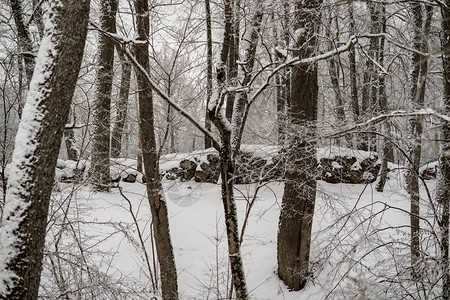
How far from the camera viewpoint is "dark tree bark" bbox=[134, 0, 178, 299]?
5.77 metres

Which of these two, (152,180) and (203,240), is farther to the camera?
(203,240)

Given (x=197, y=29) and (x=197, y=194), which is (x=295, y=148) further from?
(x=197, y=194)

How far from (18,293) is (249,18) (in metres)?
4.68

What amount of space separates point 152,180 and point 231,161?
1940 mm

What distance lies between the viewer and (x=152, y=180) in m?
5.89

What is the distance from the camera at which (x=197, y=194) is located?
9289 millimetres

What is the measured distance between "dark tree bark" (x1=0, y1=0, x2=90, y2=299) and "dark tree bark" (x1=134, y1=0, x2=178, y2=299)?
9.38 ft

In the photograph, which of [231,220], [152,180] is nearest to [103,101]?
[152,180]

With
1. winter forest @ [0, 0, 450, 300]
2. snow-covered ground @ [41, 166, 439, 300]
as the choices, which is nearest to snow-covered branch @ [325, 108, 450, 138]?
winter forest @ [0, 0, 450, 300]

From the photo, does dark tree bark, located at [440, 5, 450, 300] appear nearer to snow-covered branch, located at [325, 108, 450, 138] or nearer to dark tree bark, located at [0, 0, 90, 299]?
snow-covered branch, located at [325, 108, 450, 138]

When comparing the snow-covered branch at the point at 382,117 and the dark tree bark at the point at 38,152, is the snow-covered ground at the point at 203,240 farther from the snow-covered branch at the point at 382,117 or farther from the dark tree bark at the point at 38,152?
the dark tree bark at the point at 38,152

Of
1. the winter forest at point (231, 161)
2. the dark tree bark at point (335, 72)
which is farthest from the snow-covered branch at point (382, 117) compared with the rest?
the dark tree bark at point (335, 72)

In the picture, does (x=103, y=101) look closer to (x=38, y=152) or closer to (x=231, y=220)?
(x=231, y=220)

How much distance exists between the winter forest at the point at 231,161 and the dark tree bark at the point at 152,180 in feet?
0.08
